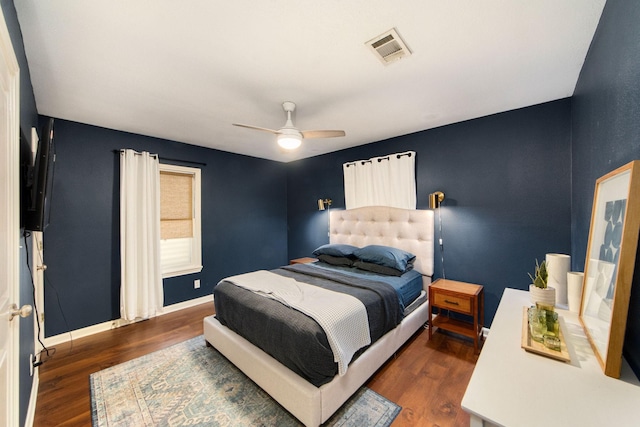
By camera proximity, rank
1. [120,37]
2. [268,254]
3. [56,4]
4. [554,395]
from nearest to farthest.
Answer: [554,395]
[56,4]
[120,37]
[268,254]

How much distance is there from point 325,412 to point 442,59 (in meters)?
2.55

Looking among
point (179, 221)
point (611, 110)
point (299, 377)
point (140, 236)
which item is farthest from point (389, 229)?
point (140, 236)

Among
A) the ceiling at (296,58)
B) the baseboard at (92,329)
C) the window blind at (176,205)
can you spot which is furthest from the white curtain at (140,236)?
the ceiling at (296,58)

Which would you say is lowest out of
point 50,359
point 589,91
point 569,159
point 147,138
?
point 50,359

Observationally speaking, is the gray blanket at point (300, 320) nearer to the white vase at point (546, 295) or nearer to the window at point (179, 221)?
the white vase at point (546, 295)

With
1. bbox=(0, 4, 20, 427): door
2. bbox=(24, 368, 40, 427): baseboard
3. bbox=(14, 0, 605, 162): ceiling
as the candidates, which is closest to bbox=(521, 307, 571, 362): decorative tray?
bbox=(14, 0, 605, 162): ceiling

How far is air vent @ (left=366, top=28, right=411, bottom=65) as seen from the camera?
1518 mm

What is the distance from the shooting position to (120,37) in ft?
5.03

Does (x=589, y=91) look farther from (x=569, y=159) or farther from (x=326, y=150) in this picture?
(x=326, y=150)

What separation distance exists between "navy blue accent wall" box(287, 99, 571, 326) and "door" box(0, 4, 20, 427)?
3538mm

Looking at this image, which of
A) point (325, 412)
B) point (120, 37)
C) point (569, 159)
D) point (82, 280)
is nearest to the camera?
point (120, 37)

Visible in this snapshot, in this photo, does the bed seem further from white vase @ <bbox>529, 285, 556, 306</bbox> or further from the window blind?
the window blind

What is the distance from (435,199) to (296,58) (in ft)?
7.31

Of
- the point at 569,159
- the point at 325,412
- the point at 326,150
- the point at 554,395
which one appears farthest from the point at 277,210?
the point at 554,395
